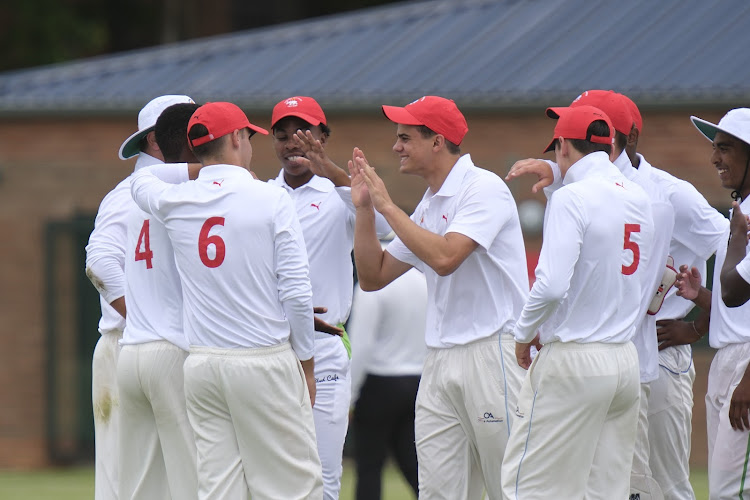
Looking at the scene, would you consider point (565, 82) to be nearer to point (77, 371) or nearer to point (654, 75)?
point (654, 75)

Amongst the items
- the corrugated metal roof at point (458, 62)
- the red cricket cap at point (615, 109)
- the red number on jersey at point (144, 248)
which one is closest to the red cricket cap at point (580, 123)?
the red cricket cap at point (615, 109)

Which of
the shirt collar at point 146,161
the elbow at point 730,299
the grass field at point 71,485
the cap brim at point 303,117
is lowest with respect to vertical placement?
the grass field at point 71,485

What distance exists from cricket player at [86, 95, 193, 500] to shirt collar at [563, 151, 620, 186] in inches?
86.6

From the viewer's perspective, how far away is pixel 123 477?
6406 millimetres

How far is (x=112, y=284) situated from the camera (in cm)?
678

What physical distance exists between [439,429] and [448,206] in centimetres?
111

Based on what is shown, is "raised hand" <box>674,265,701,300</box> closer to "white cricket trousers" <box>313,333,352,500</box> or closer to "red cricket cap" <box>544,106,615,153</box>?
"red cricket cap" <box>544,106,615,153</box>

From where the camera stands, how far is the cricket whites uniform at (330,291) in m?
6.72

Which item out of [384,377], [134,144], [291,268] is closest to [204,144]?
[291,268]

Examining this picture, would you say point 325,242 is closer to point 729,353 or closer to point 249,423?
point 249,423

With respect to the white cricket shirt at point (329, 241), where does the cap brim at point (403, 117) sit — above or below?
above

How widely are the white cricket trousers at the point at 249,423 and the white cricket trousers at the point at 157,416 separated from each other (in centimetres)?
32

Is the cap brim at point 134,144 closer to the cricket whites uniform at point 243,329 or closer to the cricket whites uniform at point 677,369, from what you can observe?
the cricket whites uniform at point 243,329

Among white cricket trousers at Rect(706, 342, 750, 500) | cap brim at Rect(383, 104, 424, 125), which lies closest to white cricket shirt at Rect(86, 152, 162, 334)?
cap brim at Rect(383, 104, 424, 125)
